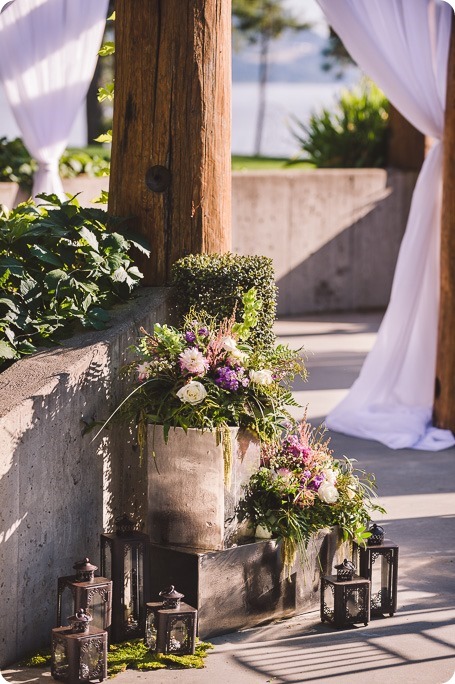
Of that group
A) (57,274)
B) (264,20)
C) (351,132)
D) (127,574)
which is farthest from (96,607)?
(264,20)

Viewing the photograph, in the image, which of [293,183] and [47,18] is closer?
[47,18]

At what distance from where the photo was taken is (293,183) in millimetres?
11953

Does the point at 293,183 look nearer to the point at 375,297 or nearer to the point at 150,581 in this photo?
the point at 375,297

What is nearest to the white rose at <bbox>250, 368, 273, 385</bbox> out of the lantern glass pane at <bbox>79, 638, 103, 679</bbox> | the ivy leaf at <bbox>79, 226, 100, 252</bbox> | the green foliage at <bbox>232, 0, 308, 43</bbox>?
the ivy leaf at <bbox>79, 226, 100, 252</bbox>

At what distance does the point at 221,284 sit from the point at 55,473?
128 centimetres

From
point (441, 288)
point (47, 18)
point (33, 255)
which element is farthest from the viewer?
point (47, 18)

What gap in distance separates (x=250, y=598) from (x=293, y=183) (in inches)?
315

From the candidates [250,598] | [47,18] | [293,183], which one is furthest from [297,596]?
[293,183]

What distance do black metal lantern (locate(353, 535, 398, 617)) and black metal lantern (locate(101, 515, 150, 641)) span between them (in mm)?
879

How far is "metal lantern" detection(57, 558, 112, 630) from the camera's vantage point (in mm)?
4086

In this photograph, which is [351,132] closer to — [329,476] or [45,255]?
[45,255]

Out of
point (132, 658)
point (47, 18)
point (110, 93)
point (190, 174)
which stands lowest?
point (132, 658)

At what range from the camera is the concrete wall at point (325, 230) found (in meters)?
11.8

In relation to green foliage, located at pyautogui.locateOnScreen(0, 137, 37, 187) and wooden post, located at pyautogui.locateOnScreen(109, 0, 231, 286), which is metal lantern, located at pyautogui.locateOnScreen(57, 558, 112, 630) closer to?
wooden post, located at pyautogui.locateOnScreen(109, 0, 231, 286)
